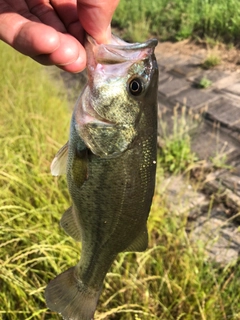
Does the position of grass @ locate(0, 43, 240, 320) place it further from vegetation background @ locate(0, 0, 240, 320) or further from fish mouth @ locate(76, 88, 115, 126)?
fish mouth @ locate(76, 88, 115, 126)

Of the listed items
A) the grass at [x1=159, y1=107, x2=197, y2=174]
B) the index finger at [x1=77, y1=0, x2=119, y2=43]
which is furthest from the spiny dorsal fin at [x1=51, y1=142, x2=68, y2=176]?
the grass at [x1=159, y1=107, x2=197, y2=174]

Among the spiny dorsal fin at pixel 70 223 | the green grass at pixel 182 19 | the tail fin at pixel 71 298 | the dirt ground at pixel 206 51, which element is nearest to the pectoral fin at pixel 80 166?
the spiny dorsal fin at pixel 70 223

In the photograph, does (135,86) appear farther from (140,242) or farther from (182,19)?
(182,19)

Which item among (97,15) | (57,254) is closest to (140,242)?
(97,15)

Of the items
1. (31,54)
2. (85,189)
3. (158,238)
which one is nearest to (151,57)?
(31,54)

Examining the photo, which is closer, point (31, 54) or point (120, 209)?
point (31, 54)

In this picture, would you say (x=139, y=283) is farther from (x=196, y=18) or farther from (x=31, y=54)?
(x=196, y=18)

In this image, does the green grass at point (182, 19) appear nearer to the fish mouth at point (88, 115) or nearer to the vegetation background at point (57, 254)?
the vegetation background at point (57, 254)
